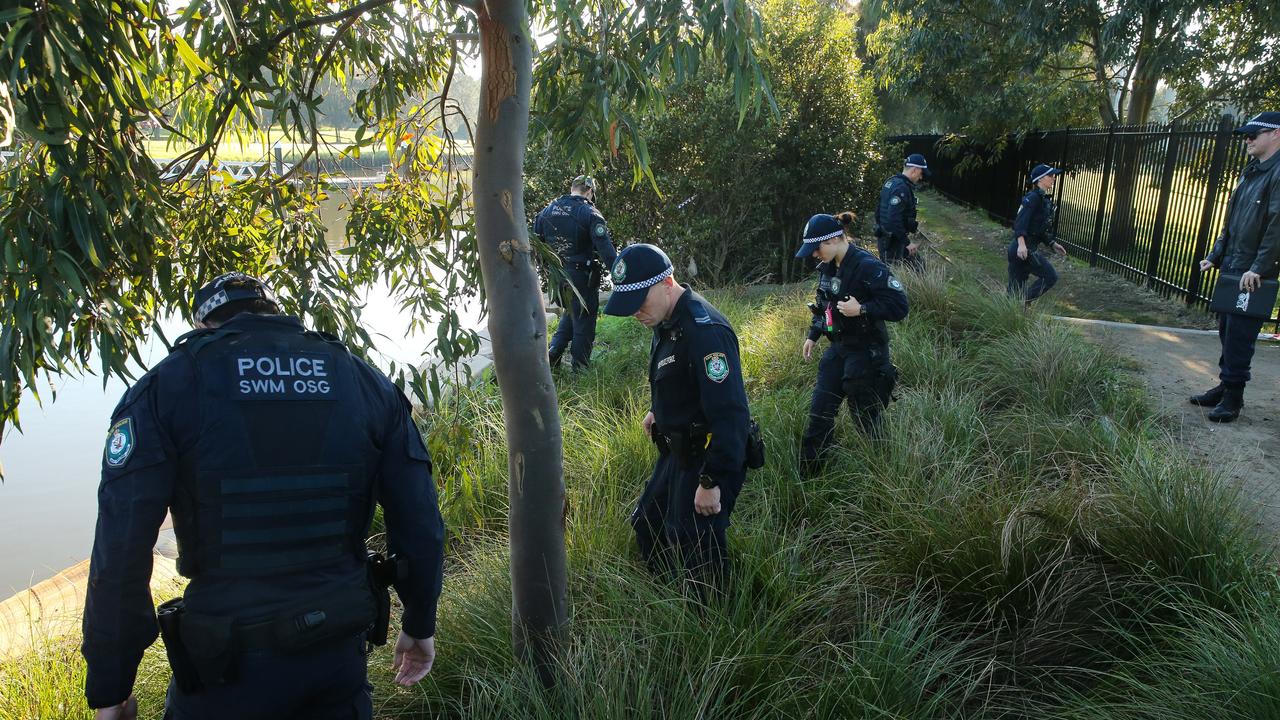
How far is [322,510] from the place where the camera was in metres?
2.20

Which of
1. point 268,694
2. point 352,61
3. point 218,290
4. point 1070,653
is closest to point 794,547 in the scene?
point 1070,653

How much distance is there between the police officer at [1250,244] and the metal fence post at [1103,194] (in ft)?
22.3

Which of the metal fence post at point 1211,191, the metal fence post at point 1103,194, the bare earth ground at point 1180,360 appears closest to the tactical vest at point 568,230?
the bare earth ground at point 1180,360

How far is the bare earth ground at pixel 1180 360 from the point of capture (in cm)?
480

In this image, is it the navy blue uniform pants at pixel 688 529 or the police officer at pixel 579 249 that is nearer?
the navy blue uniform pants at pixel 688 529

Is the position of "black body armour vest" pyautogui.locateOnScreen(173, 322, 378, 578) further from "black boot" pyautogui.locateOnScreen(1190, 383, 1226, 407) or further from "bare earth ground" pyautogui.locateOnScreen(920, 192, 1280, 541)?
"black boot" pyautogui.locateOnScreen(1190, 383, 1226, 407)

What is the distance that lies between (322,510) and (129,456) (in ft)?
1.50

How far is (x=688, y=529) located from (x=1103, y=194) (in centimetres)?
1097

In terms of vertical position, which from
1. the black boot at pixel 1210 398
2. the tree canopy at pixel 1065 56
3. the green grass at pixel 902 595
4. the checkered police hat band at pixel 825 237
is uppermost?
the tree canopy at pixel 1065 56

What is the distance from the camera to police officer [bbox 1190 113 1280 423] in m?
5.29

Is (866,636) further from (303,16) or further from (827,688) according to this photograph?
(303,16)

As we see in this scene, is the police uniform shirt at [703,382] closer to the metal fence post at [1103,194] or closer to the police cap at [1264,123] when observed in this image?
the police cap at [1264,123]

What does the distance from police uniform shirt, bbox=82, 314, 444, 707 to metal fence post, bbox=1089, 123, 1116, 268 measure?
39.9ft

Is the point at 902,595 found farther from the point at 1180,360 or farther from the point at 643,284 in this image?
the point at 1180,360
